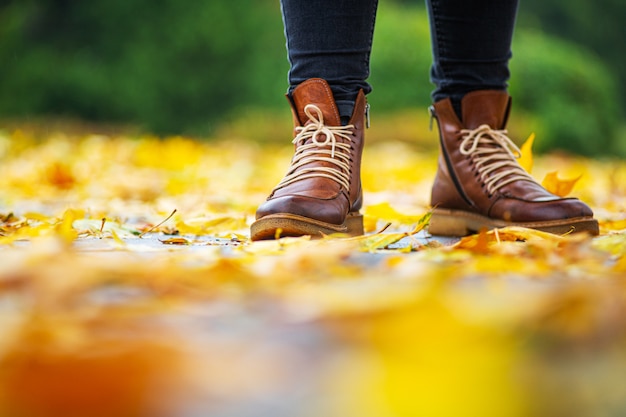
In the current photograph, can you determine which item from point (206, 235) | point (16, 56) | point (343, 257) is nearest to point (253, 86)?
point (16, 56)

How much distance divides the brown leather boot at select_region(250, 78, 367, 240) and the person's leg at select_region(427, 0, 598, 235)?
0.82 feet

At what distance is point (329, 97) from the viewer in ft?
4.36

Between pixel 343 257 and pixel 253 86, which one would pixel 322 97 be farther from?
pixel 253 86

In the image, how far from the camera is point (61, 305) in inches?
23.4

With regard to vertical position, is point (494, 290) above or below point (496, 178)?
below

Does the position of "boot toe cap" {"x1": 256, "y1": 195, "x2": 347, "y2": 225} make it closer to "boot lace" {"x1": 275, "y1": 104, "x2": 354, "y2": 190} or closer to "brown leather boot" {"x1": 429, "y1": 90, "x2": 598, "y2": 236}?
"boot lace" {"x1": 275, "y1": 104, "x2": 354, "y2": 190}

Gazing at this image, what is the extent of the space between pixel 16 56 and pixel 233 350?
9299mm

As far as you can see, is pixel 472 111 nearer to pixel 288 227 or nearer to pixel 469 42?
pixel 469 42

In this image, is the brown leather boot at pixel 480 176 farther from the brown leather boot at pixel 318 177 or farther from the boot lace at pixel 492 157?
the brown leather boot at pixel 318 177

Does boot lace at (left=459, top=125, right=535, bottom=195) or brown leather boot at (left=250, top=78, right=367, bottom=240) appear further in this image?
boot lace at (left=459, top=125, right=535, bottom=195)

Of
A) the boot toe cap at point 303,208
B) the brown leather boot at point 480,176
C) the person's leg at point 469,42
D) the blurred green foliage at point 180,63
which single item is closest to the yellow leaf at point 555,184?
the brown leather boot at point 480,176

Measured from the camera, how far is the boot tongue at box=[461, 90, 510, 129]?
4.98 ft

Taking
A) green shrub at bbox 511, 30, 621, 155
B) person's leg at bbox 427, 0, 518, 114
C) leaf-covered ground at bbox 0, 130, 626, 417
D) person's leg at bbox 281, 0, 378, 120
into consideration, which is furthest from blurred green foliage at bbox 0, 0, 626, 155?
leaf-covered ground at bbox 0, 130, 626, 417

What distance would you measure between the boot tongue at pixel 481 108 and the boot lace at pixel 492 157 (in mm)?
16
